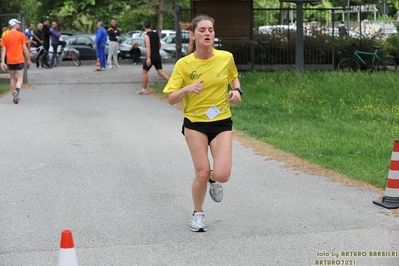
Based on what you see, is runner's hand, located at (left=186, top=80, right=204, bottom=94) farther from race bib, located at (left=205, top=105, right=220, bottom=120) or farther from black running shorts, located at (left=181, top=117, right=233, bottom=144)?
black running shorts, located at (left=181, top=117, right=233, bottom=144)

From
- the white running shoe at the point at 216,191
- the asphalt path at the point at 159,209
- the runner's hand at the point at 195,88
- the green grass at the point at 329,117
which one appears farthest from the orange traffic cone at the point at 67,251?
the green grass at the point at 329,117

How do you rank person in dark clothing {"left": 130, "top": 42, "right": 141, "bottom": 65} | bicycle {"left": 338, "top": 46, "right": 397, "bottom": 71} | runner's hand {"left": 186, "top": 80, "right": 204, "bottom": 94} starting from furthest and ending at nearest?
person in dark clothing {"left": 130, "top": 42, "right": 141, "bottom": 65} < bicycle {"left": 338, "top": 46, "right": 397, "bottom": 71} < runner's hand {"left": 186, "top": 80, "right": 204, "bottom": 94}

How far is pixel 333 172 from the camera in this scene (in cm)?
1041

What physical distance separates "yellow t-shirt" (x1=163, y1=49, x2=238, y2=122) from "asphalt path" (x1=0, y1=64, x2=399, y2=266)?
1.06 meters

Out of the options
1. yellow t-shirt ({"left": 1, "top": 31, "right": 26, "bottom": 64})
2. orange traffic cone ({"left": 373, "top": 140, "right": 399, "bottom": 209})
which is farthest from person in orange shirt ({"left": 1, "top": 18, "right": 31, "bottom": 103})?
orange traffic cone ({"left": 373, "top": 140, "right": 399, "bottom": 209})

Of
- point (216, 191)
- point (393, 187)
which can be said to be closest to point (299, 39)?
point (393, 187)

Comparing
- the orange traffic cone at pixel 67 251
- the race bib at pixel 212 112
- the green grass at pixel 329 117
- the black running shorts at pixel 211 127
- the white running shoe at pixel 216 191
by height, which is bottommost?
the green grass at pixel 329 117

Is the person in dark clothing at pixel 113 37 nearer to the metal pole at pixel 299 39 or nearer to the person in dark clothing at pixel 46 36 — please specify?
the person in dark clothing at pixel 46 36

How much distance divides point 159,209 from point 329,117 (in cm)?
786

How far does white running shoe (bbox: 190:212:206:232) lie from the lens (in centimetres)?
742

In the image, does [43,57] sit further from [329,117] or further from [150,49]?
[329,117]

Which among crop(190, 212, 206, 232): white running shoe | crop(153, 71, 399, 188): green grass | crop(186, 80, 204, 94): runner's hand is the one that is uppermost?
crop(186, 80, 204, 94): runner's hand

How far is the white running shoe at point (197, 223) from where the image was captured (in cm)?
742

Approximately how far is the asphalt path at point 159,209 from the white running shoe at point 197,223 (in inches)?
3.3
